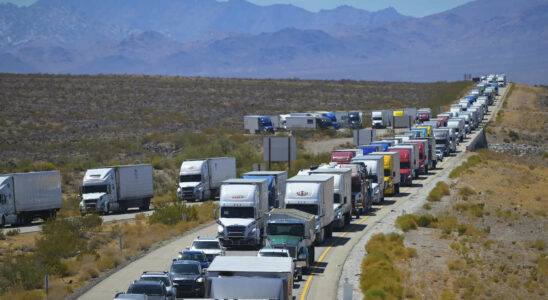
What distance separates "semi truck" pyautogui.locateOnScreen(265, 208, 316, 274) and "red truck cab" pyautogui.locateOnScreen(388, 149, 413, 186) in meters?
28.9

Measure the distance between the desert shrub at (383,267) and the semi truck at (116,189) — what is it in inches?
790

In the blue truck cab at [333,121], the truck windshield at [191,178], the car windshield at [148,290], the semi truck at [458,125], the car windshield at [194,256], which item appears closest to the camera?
the car windshield at [148,290]

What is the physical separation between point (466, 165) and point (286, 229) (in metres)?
43.7

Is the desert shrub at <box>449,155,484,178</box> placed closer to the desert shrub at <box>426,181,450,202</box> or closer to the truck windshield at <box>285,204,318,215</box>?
the desert shrub at <box>426,181,450,202</box>

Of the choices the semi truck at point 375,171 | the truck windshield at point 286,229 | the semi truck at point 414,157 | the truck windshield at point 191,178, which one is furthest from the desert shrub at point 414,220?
the truck windshield at point 191,178

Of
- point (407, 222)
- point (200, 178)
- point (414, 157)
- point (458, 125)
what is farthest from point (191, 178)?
point (458, 125)

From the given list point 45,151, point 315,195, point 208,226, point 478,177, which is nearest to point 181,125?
point 45,151

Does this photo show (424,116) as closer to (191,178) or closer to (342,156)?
(342,156)

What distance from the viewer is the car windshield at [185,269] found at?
2695 centimetres

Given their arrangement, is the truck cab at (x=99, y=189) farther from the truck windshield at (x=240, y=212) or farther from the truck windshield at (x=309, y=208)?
the truck windshield at (x=309, y=208)

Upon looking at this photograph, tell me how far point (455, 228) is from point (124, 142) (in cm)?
5453

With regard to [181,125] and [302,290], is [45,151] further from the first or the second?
[302,290]

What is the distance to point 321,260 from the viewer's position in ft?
113

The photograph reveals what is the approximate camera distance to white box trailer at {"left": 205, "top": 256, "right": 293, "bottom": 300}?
21141 mm
